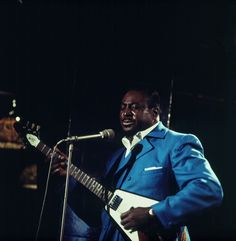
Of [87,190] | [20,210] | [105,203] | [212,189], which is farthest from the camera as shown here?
[20,210]

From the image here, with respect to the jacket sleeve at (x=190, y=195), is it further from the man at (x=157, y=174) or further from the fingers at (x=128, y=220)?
the fingers at (x=128, y=220)

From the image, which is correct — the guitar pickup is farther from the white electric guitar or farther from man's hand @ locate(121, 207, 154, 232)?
man's hand @ locate(121, 207, 154, 232)

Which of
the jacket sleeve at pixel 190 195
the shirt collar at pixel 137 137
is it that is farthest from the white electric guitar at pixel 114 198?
the shirt collar at pixel 137 137

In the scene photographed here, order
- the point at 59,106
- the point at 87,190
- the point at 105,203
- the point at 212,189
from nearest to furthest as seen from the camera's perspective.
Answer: the point at 212,189 → the point at 105,203 → the point at 87,190 → the point at 59,106

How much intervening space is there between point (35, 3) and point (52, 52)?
0.58 metres

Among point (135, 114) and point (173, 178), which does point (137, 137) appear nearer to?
point (135, 114)

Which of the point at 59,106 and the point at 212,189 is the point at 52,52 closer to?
the point at 59,106

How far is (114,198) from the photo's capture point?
3197 millimetres

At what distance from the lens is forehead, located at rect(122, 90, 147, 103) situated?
137 inches

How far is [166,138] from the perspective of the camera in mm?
3248

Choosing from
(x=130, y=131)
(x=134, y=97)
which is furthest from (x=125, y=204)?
(x=134, y=97)

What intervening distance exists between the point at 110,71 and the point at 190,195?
1.66m

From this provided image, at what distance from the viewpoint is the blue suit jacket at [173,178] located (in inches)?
113

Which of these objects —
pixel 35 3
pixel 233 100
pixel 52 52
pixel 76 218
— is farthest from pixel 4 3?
pixel 233 100
